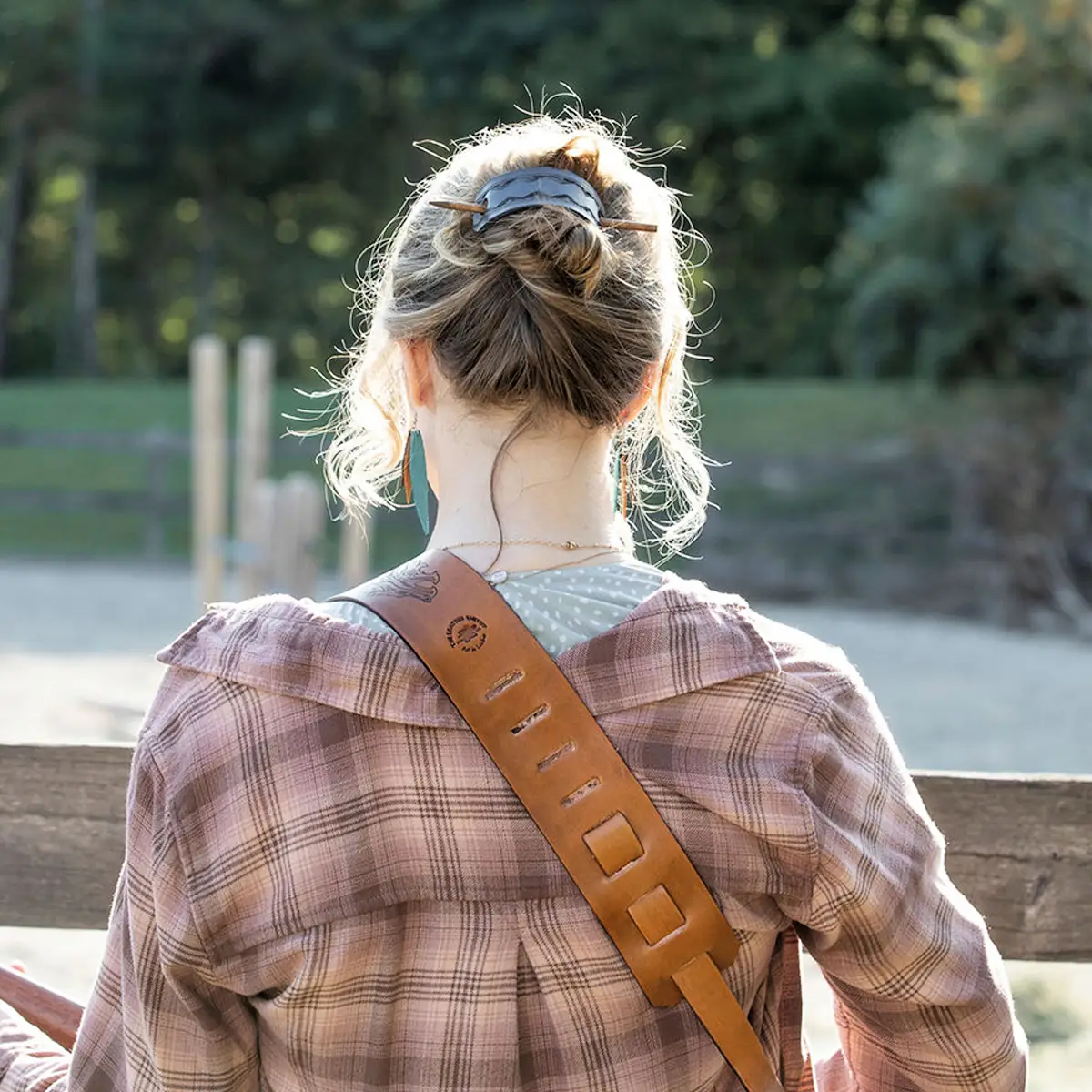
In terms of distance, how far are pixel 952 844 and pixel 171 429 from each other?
14.9 meters

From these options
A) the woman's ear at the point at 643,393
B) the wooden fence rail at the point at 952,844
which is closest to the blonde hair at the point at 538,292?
the woman's ear at the point at 643,393

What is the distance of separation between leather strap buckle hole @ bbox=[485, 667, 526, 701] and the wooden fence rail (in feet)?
1.94

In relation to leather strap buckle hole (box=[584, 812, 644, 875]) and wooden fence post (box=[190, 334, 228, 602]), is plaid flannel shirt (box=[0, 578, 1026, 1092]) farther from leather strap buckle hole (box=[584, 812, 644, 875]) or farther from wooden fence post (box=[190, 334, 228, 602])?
wooden fence post (box=[190, 334, 228, 602])

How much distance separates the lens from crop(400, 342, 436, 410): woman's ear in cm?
112

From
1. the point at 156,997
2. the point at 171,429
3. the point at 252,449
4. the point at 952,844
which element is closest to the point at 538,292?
the point at 156,997

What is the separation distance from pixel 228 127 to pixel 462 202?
21.5m

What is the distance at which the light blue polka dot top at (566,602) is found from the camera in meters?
1.09

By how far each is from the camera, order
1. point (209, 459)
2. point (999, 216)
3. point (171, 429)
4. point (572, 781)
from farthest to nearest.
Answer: point (171, 429)
point (999, 216)
point (209, 459)
point (572, 781)

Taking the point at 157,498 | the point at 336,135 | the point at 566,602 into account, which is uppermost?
the point at 336,135

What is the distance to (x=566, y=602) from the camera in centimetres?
110

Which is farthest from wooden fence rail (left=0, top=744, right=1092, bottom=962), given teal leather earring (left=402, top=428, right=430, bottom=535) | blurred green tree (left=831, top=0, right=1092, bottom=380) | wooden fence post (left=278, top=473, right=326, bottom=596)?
blurred green tree (left=831, top=0, right=1092, bottom=380)

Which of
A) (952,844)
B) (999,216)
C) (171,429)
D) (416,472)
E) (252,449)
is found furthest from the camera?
(171,429)

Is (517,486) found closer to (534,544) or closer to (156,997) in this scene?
(534,544)

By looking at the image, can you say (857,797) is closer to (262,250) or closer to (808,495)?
(808,495)
